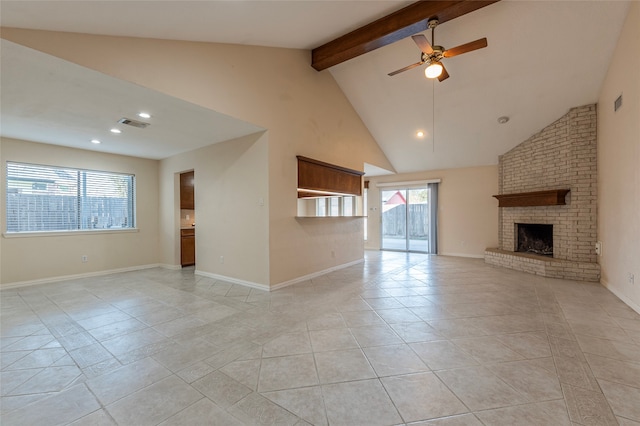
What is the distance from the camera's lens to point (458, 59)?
434 centimetres

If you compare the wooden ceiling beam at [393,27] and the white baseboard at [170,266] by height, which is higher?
the wooden ceiling beam at [393,27]

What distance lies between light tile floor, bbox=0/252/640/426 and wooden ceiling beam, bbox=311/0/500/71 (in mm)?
3649

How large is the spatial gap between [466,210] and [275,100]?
19.2 ft

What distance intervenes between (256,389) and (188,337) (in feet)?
3.74

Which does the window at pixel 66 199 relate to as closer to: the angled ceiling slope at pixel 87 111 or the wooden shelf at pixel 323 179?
the angled ceiling slope at pixel 87 111

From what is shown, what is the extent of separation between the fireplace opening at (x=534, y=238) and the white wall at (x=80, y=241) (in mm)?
8500

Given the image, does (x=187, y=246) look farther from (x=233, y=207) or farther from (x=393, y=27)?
(x=393, y=27)

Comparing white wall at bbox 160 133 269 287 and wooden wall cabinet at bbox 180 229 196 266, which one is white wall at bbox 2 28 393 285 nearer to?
white wall at bbox 160 133 269 287

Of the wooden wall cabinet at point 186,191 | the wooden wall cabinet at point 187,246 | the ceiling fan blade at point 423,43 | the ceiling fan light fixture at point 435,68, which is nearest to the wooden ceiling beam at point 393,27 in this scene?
the ceiling fan blade at point 423,43

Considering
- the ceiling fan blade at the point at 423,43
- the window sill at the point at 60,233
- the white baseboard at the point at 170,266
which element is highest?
the ceiling fan blade at the point at 423,43

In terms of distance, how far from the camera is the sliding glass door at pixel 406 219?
813cm

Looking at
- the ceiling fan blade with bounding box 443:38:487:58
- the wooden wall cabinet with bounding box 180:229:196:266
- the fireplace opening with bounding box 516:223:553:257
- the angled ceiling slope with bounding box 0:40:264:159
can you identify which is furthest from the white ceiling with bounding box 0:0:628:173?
the fireplace opening with bounding box 516:223:553:257

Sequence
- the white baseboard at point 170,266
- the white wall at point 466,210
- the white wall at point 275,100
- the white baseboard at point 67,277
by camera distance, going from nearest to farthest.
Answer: the white wall at point 275,100, the white baseboard at point 67,277, the white baseboard at point 170,266, the white wall at point 466,210

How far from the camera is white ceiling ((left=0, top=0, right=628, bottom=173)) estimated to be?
246cm
